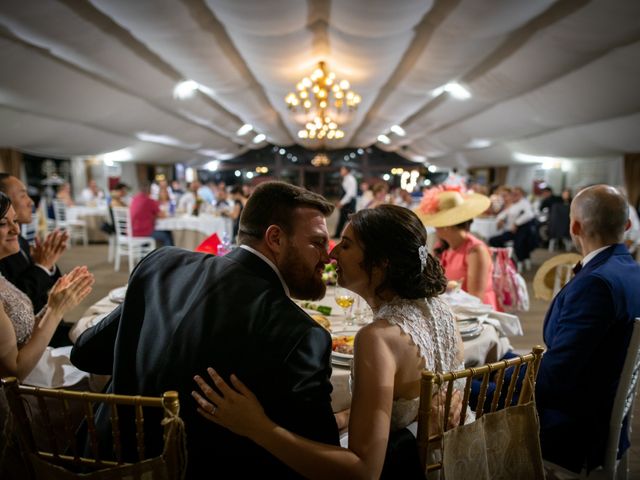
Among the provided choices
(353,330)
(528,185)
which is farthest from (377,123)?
(353,330)

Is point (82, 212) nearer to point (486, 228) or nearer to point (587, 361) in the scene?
point (486, 228)

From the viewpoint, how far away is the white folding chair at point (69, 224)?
9.30 meters

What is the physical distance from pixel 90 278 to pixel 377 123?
10.9 m

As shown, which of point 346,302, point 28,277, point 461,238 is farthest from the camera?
point 461,238

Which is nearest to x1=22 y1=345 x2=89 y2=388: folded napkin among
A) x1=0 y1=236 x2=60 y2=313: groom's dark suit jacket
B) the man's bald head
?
x1=0 y1=236 x2=60 y2=313: groom's dark suit jacket

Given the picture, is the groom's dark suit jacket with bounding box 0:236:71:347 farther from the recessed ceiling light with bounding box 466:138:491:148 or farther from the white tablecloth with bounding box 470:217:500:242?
the recessed ceiling light with bounding box 466:138:491:148

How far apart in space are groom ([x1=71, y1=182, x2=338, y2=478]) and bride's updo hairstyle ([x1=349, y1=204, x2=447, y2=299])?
0.45ft

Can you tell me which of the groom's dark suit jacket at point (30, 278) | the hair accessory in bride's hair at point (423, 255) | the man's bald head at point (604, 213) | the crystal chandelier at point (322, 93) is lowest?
the groom's dark suit jacket at point (30, 278)

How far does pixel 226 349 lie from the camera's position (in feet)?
3.16

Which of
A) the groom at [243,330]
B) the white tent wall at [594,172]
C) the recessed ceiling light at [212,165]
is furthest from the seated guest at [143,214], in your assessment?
the recessed ceiling light at [212,165]

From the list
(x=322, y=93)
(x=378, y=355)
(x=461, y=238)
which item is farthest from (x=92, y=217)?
(x=378, y=355)

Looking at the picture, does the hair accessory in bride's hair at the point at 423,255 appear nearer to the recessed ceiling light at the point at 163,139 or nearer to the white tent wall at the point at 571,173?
the white tent wall at the point at 571,173

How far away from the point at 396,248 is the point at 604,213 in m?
1.00

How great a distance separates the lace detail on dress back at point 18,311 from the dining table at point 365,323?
190 mm
